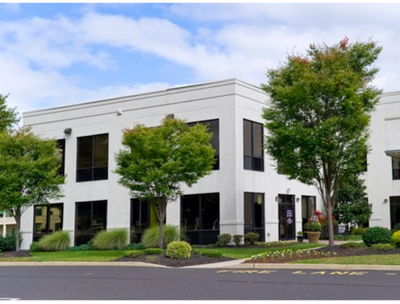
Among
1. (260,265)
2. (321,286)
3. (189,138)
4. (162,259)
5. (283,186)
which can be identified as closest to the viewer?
(321,286)

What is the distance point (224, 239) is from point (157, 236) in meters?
3.13

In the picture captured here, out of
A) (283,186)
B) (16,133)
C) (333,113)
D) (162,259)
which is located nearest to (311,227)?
(283,186)

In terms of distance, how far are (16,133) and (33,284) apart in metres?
13.1

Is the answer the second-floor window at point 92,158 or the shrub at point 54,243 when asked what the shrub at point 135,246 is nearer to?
the shrub at point 54,243

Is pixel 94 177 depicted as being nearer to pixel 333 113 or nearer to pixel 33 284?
pixel 333 113

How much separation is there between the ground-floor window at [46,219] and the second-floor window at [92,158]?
2.42 meters

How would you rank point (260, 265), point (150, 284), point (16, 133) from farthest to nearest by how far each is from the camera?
point (16, 133)
point (260, 265)
point (150, 284)

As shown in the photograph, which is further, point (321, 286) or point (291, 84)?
point (291, 84)

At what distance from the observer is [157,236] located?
84.5 ft

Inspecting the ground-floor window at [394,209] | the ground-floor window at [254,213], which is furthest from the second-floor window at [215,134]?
the ground-floor window at [394,209]

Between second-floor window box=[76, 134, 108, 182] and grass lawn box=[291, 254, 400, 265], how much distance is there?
16328mm

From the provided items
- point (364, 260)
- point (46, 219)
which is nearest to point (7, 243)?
point (46, 219)

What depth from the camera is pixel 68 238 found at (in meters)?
28.8

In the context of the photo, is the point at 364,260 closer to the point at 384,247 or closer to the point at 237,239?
the point at 384,247
